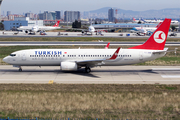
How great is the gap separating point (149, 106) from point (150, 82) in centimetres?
990

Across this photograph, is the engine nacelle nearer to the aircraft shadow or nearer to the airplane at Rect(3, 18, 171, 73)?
the airplane at Rect(3, 18, 171, 73)

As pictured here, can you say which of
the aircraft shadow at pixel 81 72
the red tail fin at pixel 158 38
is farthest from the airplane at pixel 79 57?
the aircraft shadow at pixel 81 72

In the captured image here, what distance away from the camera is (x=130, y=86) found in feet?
85.6

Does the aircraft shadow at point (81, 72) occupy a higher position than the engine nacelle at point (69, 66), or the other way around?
the engine nacelle at point (69, 66)

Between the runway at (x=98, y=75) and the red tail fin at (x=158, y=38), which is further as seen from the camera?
the red tail fin at (x=158, y=38)

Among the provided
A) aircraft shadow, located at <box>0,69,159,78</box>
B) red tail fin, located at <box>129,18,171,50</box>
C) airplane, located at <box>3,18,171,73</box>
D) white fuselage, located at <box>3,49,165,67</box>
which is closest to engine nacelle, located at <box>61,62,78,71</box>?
airplane, located at <box>3,18,171,73</box>

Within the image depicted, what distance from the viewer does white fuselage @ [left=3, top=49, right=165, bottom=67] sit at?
33.4 m

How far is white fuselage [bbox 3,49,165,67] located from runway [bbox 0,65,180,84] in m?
1.66

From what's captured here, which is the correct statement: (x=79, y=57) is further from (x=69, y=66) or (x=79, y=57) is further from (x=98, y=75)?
(x=98, y=75)

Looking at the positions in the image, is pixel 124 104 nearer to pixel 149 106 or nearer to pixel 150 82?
pixel 149 106

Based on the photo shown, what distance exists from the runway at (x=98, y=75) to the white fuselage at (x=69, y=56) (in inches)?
65.4

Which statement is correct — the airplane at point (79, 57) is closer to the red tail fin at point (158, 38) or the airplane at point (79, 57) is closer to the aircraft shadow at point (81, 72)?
the red tail fin at point (158, 38)

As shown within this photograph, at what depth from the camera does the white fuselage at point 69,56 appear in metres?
33.4

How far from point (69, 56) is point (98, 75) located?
5.30 meters
